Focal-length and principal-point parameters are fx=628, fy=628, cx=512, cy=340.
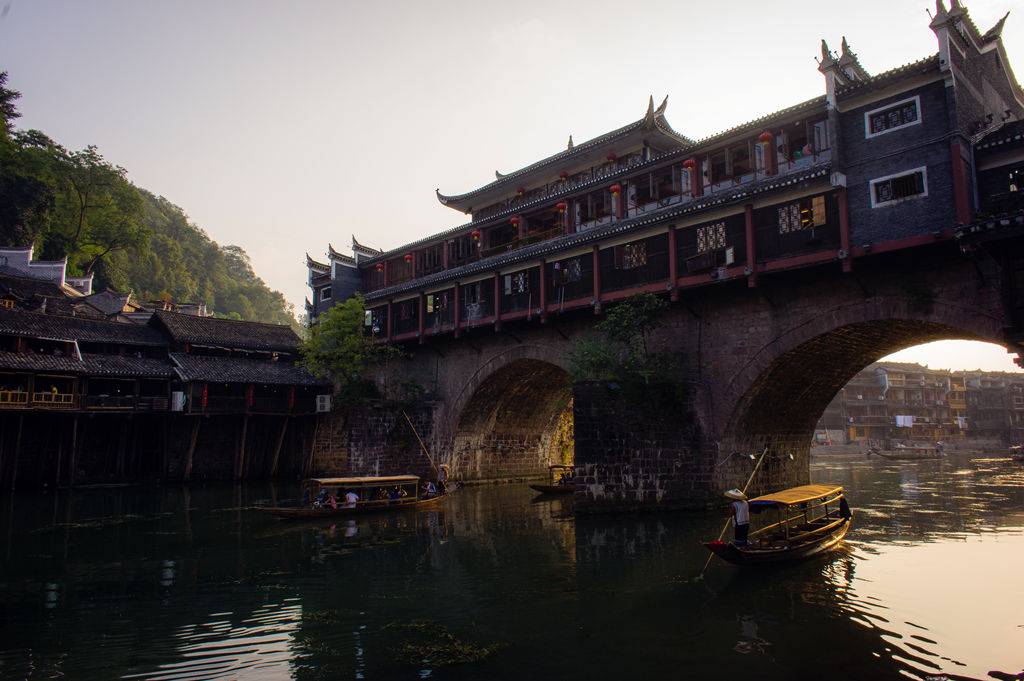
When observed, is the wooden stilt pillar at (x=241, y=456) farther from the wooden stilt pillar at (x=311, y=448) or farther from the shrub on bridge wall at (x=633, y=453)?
the shrub on bridge wall at (x=633, y=453)

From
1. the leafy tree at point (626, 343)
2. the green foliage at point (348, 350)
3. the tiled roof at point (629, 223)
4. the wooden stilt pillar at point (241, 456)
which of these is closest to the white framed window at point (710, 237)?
the tiled roof at point (629, 223)

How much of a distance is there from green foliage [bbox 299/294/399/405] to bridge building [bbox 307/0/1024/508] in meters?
6.16

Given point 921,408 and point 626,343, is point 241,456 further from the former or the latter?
point 921,408

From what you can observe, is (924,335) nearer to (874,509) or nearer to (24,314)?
(874,509)

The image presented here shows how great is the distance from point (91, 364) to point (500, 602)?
95.8ft

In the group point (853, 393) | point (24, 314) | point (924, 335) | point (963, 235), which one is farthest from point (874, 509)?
point (853, 393)

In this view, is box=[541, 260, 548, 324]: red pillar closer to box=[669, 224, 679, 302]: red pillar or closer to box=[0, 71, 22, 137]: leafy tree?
box=[669, 224, 679, 302]: red pillar

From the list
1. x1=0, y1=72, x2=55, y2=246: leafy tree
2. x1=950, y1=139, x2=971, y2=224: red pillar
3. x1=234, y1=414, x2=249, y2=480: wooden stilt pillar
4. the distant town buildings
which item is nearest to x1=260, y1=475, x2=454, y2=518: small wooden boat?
x1=234, y1=414, x2=249, y2=480: wooden stilt pillar

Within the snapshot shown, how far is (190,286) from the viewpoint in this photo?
3086 inches

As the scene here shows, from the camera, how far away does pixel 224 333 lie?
124ft

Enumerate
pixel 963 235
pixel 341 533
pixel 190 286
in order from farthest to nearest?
1. pixel 190 286
2. pixel 341 533
3. pixel 963 235

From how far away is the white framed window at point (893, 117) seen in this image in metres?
16.4

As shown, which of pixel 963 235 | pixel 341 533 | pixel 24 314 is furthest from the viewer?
pixel 24 314

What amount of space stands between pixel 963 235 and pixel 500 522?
14463 millimetres
